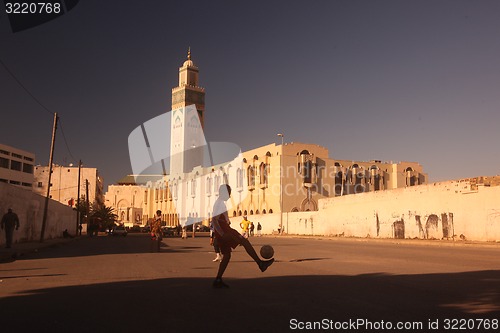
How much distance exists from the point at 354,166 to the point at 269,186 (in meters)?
15.8

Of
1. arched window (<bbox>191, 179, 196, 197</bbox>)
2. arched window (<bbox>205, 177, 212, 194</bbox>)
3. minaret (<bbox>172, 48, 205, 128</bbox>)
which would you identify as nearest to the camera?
arched window (<bbox>205, 177, 212, 194</bbox>)

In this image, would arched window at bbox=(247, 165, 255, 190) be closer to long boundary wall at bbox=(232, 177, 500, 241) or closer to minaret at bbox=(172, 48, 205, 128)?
long boundary wall at bbox=(232, 177, 500, 241)

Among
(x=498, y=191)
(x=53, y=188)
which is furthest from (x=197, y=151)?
(x=498, y=191)

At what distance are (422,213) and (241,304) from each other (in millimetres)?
33010

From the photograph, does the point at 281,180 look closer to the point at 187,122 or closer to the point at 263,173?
the point at 263,173

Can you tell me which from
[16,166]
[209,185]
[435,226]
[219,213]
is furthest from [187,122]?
[219,213]

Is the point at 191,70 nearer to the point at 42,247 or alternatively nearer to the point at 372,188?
the point at 372,188

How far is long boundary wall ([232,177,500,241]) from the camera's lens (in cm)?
3152

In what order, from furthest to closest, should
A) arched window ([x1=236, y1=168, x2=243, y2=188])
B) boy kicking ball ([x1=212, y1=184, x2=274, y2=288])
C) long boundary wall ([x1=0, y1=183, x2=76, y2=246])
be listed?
arched window ([x1=236, y1=168, x2=243, y2=188])
long boundary wall ([x1=0, y1=183, x2=76, y2=246])
boy kicking ball ([x1=212, y1=184, x2=274, y2=288])

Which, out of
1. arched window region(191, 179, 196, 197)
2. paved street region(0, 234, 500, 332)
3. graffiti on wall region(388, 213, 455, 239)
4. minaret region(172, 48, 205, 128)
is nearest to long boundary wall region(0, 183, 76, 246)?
paved street region(0, 234, 500, 332)

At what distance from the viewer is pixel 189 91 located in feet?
575

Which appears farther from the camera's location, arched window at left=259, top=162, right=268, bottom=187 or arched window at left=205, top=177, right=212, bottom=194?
arched window at left=205, top=177, right=212, bottom=194

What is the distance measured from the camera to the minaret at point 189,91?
174250mm

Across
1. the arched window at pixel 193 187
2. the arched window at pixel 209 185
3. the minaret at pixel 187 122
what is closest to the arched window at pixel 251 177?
the arched window at pixel 209 185
